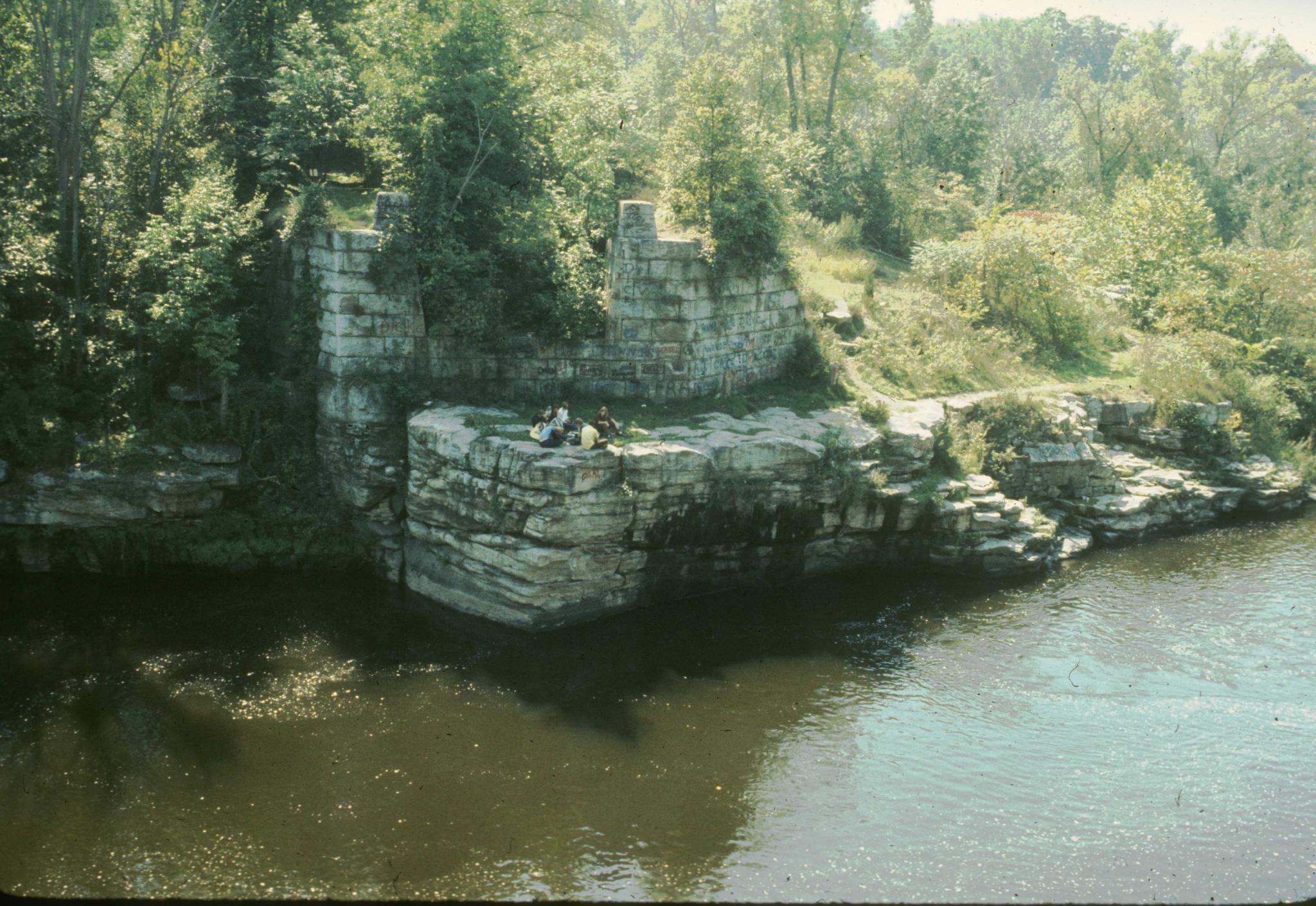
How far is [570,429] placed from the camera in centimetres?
1410

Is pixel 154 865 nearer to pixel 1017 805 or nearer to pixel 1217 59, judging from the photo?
pixel 1017 805

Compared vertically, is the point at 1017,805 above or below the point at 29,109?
below

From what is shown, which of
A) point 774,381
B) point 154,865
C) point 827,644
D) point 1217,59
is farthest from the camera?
point 1217,59

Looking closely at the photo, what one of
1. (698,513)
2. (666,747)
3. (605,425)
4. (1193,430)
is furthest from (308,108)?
(1193,430)

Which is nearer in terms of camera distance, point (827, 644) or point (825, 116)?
point (827, 644)

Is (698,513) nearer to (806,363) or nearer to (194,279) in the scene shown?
(806,363)

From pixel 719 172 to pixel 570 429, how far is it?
5.91 m

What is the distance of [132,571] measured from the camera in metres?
14.6

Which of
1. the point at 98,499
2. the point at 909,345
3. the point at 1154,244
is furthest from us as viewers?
the point at 1154,244

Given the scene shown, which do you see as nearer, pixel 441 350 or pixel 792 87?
pixel 441 350

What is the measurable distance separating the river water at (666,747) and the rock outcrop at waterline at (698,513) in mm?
582

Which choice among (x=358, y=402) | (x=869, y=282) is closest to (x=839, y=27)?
(x=869, y=282)

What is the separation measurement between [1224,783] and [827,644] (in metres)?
4.97

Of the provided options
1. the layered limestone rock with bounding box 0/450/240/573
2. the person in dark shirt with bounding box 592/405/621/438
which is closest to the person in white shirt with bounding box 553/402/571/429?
the person in dark shirt with bounding box 592/405/621/438
